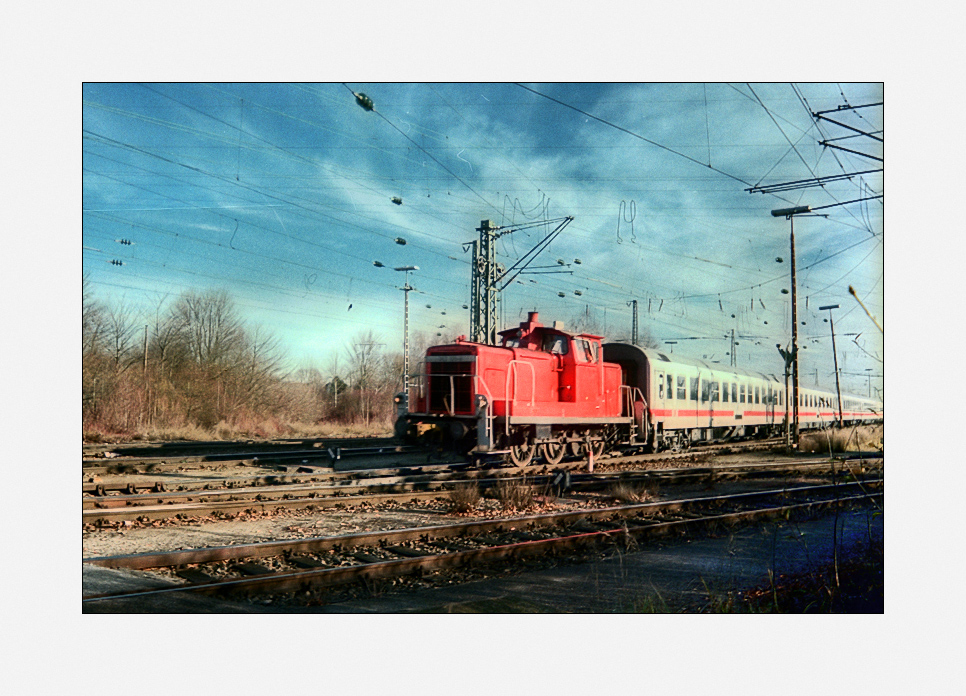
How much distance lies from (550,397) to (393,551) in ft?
23.2

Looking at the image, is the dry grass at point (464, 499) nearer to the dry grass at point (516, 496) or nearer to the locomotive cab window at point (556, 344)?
the dry grass at point (516, 496)

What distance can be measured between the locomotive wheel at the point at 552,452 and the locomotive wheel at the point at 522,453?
0.43 meters

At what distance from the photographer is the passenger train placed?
1187 centimetres

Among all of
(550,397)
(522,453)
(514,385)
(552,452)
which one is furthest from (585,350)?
(522,453)

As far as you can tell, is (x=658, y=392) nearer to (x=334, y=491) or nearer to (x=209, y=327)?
(x=334, y=491)

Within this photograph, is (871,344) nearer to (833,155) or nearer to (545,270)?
(833,155)

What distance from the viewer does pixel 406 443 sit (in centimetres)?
1207

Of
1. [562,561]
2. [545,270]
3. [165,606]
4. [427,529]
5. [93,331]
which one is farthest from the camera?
[545,270]

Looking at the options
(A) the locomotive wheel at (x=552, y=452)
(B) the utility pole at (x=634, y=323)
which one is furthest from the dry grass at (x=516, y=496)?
(B) the utility pole at (x=634, y=323)

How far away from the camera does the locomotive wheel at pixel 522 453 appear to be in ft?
41.8

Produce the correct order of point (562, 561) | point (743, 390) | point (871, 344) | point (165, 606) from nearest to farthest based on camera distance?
point (165, 606)
point (871, 344)
point (562, 561)
point (743, 390)

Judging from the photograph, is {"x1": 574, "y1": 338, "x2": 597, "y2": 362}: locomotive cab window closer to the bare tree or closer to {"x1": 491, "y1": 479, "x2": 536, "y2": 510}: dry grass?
{"x1": 491, "y1": 479, "x2": 536, "y2": 510}: dry grass
